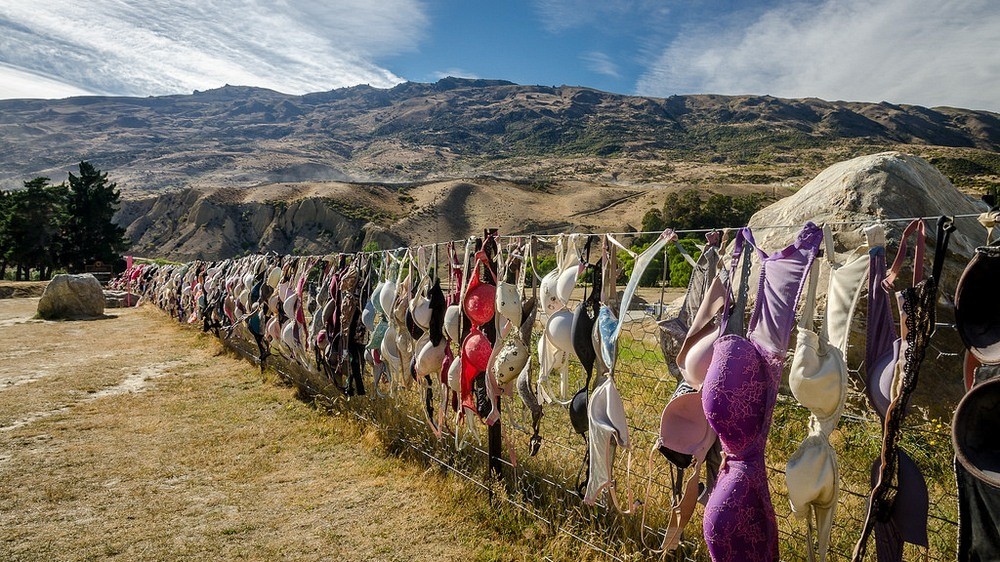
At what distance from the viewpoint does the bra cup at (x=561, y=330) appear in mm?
2762

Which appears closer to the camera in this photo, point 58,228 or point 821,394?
point 821,394

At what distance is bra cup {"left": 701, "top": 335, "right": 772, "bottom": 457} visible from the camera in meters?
1.85

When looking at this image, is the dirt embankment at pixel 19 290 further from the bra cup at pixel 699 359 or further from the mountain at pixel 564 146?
the mountain at pixel 564 146

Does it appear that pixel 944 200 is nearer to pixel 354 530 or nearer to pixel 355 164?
pixel 354 530

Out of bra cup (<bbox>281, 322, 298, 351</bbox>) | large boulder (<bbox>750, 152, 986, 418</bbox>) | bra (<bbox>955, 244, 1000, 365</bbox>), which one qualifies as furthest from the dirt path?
large boulder (<bbox>750, 152, 986, 418</bbox>)

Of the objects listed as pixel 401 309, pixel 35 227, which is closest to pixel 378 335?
pixel 401 309

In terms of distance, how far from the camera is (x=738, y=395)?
1844 millimetres

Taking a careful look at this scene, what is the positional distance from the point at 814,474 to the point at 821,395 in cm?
26

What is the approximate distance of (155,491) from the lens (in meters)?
4.70

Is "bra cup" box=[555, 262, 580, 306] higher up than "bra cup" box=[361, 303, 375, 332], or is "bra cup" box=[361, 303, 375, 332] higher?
"bra cup" box=[555, 262, 580, 306]

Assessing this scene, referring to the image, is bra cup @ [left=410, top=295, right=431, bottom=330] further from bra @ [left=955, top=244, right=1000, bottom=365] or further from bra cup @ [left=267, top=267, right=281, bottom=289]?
bra cup @ [left=267, top=267, right=281, bottom=289]

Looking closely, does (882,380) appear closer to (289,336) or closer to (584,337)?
(584,337)

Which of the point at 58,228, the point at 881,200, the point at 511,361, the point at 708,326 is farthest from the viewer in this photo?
the point at 58,228

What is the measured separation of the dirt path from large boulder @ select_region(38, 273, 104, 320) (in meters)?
10.6
